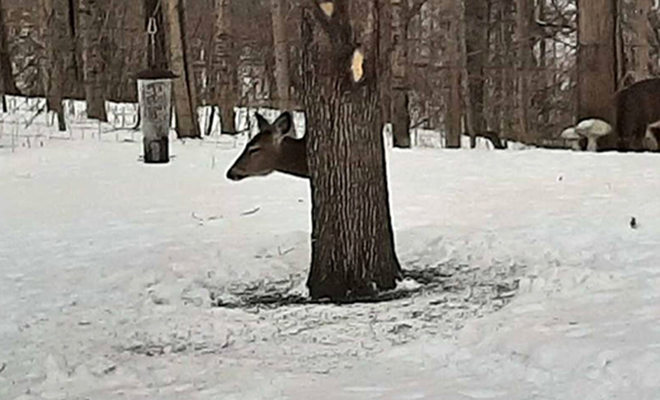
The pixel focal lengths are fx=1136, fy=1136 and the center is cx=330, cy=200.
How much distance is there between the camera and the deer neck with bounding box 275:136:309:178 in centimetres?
897

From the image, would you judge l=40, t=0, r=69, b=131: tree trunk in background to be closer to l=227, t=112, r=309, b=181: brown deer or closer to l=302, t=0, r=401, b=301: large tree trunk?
l=227, t=112, r=309, b=181: brown deer

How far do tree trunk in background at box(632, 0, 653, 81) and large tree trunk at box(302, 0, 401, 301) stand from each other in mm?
16897

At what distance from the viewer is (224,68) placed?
74.9ft

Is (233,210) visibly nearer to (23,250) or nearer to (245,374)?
(23,250)

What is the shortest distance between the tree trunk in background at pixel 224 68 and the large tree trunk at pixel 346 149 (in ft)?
44.8

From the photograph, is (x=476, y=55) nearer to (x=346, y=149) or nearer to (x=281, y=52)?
(x=281, y=52)

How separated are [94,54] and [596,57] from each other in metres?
11.8

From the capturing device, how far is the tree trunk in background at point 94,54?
2078cm

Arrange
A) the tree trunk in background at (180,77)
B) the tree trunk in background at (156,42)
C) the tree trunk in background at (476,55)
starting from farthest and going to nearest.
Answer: the tree trunk in background at (476,55), the tree trunk in background at (180,77), the tree trunk in background at (156,42)

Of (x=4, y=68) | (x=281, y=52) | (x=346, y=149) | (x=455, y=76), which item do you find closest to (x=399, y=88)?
(x=281, y=52)

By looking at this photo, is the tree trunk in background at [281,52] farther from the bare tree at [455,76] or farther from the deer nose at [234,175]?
the deer nose at [234,175]

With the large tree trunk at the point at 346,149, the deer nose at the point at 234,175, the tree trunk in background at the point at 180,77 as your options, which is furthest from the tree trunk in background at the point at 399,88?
the large tree trunk at the point at 346,149

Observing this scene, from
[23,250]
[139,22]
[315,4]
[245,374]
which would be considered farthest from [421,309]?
[139,22]

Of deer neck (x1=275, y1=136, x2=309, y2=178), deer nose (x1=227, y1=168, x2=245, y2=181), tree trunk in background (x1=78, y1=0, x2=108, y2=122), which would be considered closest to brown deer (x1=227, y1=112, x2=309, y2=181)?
deer neck (x1=275, y1=136, x2=309, y2=178)
